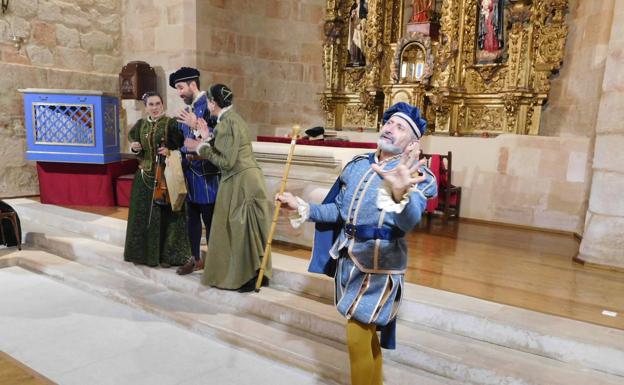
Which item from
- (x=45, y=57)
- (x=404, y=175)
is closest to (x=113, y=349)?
(x=404, y=175)

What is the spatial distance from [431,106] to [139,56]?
15.6 ft

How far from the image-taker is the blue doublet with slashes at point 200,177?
390 centimetres

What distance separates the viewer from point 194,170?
3.96 m

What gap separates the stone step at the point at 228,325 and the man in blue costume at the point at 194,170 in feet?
1.30

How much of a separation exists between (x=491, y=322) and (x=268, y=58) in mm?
6619

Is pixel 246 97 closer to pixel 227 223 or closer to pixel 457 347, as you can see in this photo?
pixel 227 223

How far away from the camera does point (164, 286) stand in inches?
166

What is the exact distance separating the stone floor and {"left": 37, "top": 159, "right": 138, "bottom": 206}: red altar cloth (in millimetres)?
2749

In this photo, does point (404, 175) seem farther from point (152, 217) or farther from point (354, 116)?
point (354, 116)

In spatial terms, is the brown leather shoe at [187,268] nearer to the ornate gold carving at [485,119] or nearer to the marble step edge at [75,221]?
the marble step edge at [75,221]

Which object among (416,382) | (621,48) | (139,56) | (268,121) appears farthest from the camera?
(268,121)

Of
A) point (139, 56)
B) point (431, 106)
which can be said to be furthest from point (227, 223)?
point (139, 56)

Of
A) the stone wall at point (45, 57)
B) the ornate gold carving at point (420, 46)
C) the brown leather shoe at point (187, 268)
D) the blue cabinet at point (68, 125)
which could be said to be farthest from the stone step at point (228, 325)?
the ornate gold carving at point (420, 46)

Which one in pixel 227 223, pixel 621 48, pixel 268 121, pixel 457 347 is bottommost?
pixel 457 347
